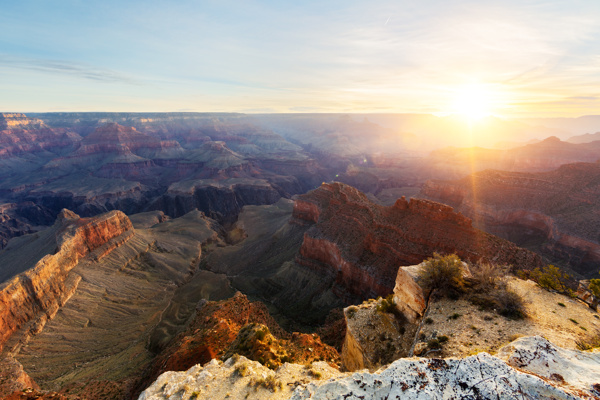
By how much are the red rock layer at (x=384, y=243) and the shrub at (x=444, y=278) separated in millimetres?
15459

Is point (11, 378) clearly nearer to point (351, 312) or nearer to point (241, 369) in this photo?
point (241, 369)

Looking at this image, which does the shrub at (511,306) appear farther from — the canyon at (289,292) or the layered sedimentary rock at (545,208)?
the layered sedimentary rock at (545,208)

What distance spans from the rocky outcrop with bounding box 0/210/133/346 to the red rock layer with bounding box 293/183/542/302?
140ft

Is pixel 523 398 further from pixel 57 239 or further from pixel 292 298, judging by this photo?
pixel 57 239

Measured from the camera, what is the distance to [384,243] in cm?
4272

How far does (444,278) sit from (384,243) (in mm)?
23177

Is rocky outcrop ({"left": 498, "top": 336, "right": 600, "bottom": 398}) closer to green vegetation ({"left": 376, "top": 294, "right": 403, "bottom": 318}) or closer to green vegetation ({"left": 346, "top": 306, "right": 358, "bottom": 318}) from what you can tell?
green vegetation ({"left": 376, "top": 294, "right": 403, "bottom": 318})

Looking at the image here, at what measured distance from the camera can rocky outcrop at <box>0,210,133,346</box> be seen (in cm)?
3688

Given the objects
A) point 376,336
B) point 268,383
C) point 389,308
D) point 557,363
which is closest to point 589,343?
point 557,363

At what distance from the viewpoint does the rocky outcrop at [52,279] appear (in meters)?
36.9

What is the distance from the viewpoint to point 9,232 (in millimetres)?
104688

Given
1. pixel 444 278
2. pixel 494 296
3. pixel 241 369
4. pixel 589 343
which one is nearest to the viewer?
pixel 589 343

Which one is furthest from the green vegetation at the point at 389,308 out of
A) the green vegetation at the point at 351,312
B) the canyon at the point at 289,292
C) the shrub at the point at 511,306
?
the shrub at the point at 511,306

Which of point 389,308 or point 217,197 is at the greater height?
point 389,308
